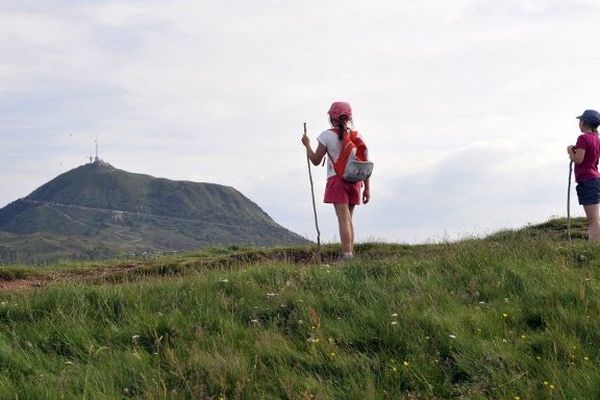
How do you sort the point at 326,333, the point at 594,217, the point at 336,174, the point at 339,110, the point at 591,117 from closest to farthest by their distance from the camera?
the point at 326,333, the point at 339,110, the point at 336,174, the point at 591,117, the point at 594,217

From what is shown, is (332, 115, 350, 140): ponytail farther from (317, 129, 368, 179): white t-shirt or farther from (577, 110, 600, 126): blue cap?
(577, 110, 600, 126): blue cap

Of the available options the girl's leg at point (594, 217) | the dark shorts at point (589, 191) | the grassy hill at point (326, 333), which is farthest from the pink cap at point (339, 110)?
the girl's leg at point (594, 217)

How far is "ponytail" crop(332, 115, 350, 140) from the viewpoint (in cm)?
970

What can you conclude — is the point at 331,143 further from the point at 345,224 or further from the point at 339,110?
the point at 345,224

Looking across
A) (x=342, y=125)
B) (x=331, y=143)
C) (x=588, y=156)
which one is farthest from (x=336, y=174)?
(x=588, y=156)

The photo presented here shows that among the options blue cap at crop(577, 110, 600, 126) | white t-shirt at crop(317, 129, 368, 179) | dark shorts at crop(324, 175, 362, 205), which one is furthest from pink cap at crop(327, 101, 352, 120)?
blue cap at crop(577, 110, 600, 126)

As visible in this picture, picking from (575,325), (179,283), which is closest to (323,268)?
(179,283)

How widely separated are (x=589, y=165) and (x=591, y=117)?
2.34 feet

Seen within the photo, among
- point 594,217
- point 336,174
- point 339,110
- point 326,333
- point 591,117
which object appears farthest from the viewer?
point 594,217

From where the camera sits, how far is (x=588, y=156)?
10.3 metres

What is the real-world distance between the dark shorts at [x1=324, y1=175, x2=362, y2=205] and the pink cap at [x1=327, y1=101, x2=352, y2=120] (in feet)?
2.83

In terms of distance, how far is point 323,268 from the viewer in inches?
315

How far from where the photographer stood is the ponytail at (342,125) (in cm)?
970

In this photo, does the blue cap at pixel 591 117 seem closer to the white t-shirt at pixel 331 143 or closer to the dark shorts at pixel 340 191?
the dark shorts at pixel 340 191
